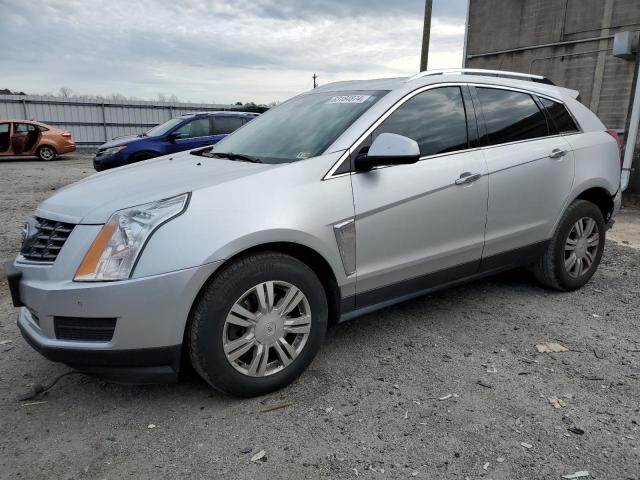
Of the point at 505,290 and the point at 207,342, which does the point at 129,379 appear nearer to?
the point at 207,342

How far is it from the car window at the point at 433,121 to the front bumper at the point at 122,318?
4.92ft

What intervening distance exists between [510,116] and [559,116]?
1.95 feet

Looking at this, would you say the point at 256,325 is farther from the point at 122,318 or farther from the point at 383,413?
the point at 383,413

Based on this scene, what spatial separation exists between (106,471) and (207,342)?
0.68m

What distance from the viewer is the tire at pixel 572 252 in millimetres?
4047

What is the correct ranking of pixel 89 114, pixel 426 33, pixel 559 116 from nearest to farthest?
pixel 559 116, pixel 426 33, pixel 89 114

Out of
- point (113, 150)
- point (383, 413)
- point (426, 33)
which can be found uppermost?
point (426, 33)

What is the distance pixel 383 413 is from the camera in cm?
259

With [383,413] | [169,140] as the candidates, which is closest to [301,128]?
[383,413]

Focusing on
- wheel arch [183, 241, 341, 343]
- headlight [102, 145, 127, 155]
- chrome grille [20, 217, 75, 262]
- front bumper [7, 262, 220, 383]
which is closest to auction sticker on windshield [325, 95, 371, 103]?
wheel arch [183, 241, 341, 343]

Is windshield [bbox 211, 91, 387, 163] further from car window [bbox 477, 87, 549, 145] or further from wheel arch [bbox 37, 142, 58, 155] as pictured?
wheel arch [bbox 37, 142, 58, 155]

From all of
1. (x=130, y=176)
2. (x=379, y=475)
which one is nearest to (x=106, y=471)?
(x=379, y=475)

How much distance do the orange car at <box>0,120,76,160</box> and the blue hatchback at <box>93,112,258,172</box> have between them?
8.24m

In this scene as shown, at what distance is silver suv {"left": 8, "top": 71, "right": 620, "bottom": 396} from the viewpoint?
2.35 meters
